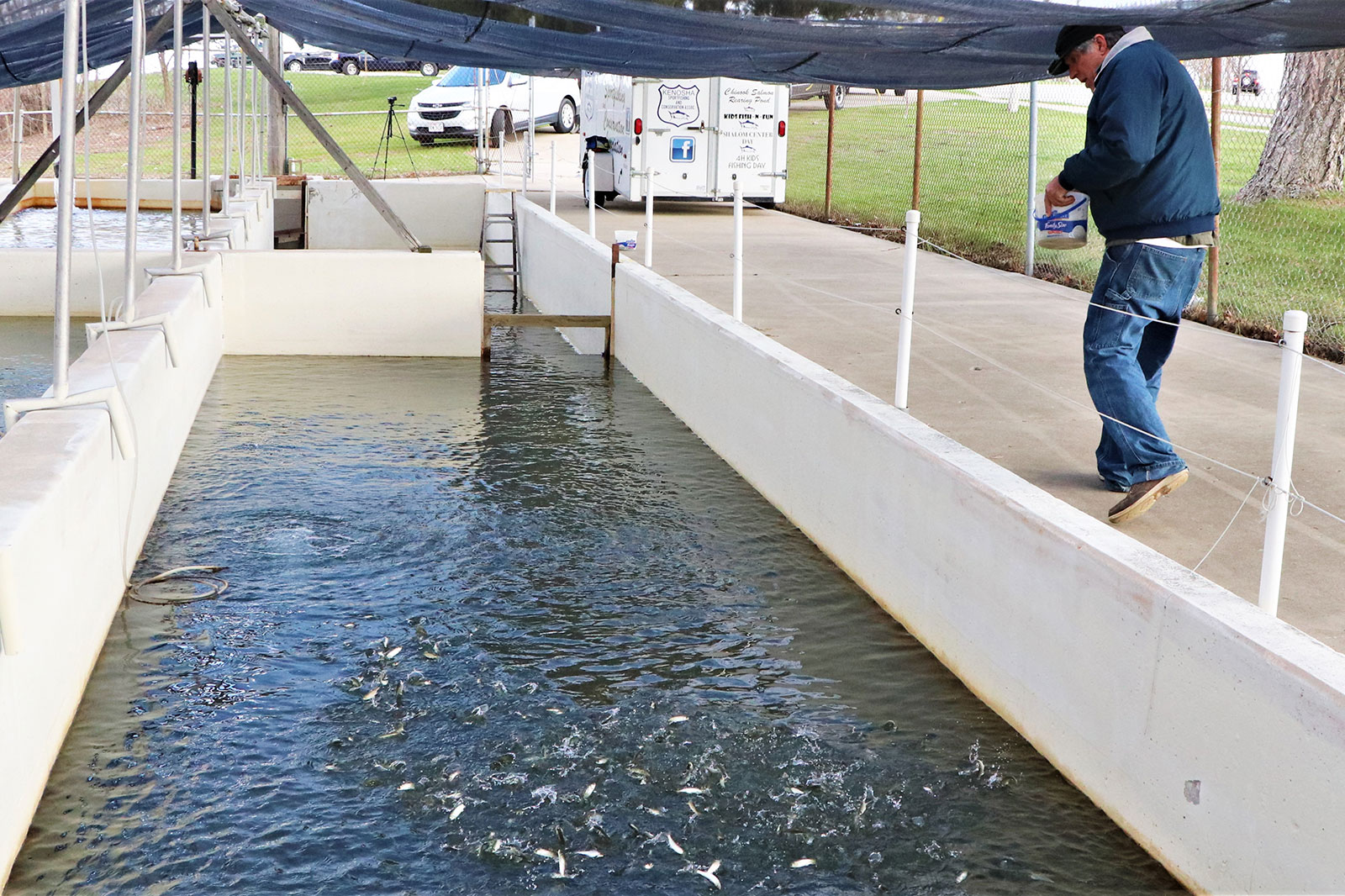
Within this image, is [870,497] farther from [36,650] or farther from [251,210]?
[251,210]

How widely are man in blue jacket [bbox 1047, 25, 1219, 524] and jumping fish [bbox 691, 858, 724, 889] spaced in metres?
2.48

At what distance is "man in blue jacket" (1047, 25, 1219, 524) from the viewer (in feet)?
19.7

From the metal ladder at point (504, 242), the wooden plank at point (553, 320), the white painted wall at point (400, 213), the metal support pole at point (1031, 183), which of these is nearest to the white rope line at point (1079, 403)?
the wooden plank at point (553, 320)

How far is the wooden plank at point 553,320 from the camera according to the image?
1332cm

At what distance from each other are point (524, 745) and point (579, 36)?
6.21 meters

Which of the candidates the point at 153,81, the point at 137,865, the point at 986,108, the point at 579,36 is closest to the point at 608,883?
the point at 137,865

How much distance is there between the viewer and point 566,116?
37.2 metres

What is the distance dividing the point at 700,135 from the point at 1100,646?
1747cm

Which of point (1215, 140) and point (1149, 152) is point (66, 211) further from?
point (1215, 140)

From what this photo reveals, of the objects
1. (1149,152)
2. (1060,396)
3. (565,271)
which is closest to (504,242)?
(565,271)

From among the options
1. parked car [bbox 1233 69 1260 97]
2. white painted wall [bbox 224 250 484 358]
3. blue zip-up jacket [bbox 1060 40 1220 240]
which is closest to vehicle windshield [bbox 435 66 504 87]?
parked car [bbox 1233 69 1260 97]

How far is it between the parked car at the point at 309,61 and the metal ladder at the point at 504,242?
33.2 meters

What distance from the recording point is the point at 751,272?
1478cm

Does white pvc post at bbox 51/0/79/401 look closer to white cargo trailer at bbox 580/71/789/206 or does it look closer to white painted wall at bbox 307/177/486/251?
white cargo trailer at bbox 580/71/789/206
